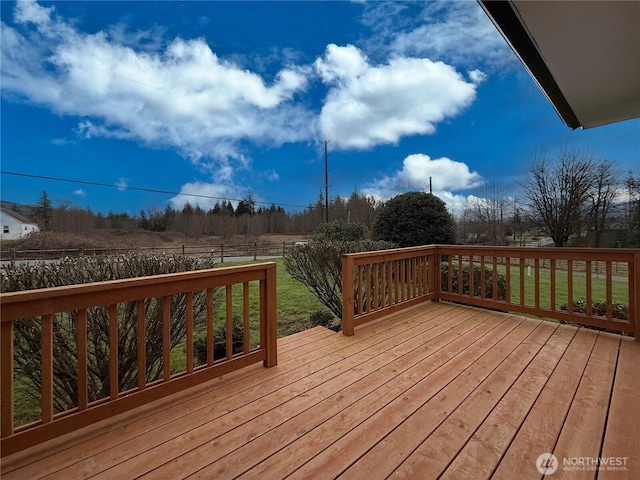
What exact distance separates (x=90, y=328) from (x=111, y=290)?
2.50 feet

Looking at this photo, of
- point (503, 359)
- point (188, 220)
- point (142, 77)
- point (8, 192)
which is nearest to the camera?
point (503, 359)

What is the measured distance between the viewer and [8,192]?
10648mm

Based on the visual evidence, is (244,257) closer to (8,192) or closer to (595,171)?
(8,192)

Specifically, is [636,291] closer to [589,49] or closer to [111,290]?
[589,49]

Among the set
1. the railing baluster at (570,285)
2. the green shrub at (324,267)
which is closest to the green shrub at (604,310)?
the railing baluster at (570,285)

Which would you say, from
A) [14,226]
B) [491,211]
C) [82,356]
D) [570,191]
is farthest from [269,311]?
[14,226]

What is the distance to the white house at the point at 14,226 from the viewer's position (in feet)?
29.3

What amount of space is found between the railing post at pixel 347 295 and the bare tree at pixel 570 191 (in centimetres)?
764

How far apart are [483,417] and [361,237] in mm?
5550

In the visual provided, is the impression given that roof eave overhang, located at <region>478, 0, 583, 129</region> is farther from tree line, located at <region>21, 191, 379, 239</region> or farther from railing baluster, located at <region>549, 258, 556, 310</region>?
tree line, located at <region>21, 191, 379, 239</region>

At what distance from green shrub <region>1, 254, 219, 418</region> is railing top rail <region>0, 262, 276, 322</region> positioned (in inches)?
15.1

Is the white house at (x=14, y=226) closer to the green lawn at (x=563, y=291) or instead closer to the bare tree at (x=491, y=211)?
the green lawn at (x=563, y=291)

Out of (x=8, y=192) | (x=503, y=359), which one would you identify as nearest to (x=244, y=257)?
(x=8, y=192)

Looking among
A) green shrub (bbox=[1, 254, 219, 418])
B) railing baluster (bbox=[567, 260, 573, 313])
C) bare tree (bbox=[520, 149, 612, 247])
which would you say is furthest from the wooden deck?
bare tree (bbox=[520, 149, 612, 247])
